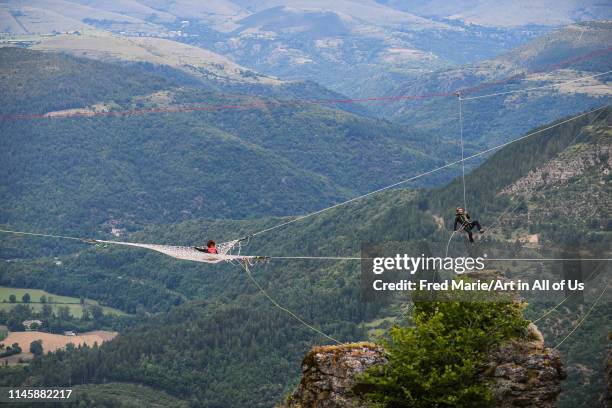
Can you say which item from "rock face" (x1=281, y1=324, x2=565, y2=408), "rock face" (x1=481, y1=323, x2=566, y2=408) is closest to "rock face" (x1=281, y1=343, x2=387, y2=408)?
"rock face" (x1=281, y1=324, x2=565, y2=408)

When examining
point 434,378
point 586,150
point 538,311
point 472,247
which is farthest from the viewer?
point 586,150

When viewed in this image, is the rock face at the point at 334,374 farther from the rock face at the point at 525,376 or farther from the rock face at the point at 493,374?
the rock face at the point at 525,376

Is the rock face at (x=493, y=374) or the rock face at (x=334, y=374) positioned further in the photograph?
the rock face at (x=334, y=374)

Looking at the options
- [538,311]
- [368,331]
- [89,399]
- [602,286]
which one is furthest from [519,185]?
[602,286]

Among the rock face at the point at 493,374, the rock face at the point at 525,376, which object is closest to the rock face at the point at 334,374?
the rock face at the point at 493,374

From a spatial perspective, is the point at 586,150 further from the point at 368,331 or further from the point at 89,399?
the point at 89,399

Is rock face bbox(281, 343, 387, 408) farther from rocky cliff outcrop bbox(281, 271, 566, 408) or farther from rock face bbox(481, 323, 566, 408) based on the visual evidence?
rock face bbox(481, 323, 566, 408)

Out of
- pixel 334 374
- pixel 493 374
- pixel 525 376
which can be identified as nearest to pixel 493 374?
pixel 493 374
